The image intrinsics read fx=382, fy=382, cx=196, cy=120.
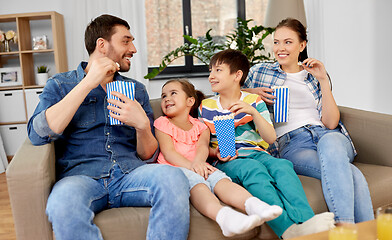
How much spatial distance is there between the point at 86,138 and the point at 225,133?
62 cm

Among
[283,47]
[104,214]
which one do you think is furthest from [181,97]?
[104,214]

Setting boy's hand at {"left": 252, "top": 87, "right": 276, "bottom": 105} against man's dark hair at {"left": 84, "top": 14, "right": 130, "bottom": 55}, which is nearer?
man's dark hair at {"left": 84, "top": 14, "right": 130, "bottom": 55}

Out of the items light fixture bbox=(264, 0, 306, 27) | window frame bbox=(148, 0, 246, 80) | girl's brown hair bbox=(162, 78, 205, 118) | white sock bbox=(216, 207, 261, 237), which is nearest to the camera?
white sock bbox=(216, 207, 261, 237)

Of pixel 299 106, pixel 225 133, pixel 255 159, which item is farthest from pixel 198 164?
pixel 299 106

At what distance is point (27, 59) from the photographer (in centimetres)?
411

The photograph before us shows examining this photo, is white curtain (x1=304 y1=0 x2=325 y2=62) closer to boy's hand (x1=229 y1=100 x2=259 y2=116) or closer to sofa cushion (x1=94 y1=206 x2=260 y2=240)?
boy's hand (x1=229 y1=100 x2=259 y2=116)

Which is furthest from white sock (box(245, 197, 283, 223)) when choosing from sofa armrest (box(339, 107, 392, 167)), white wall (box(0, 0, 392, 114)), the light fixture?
white wall (box(0, 0, 392, 114))

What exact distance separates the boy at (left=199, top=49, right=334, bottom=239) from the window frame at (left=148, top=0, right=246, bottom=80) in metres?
2.40

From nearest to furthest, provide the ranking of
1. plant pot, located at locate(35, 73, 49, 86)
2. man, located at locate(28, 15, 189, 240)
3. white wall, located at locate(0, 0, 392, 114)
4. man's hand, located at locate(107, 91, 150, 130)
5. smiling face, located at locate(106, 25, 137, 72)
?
man, located at locate(28, 15, 189, 240) → man's hand, located at locate(107, 91, 150, 130) → smiling face, located at locate(106, 25, 137, 72) → plant pot, located at locate(35, 73, 49, 86) → white wall, located at locate(0, 0, 392, 114)

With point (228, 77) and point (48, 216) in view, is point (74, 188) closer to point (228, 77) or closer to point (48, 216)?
point (48, 216)

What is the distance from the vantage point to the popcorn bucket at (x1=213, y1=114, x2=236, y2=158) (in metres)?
1.68

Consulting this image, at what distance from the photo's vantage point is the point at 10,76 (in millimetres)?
4109

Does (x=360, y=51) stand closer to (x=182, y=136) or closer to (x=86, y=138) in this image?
(x=182, y=136)

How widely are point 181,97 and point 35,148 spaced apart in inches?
29.8
